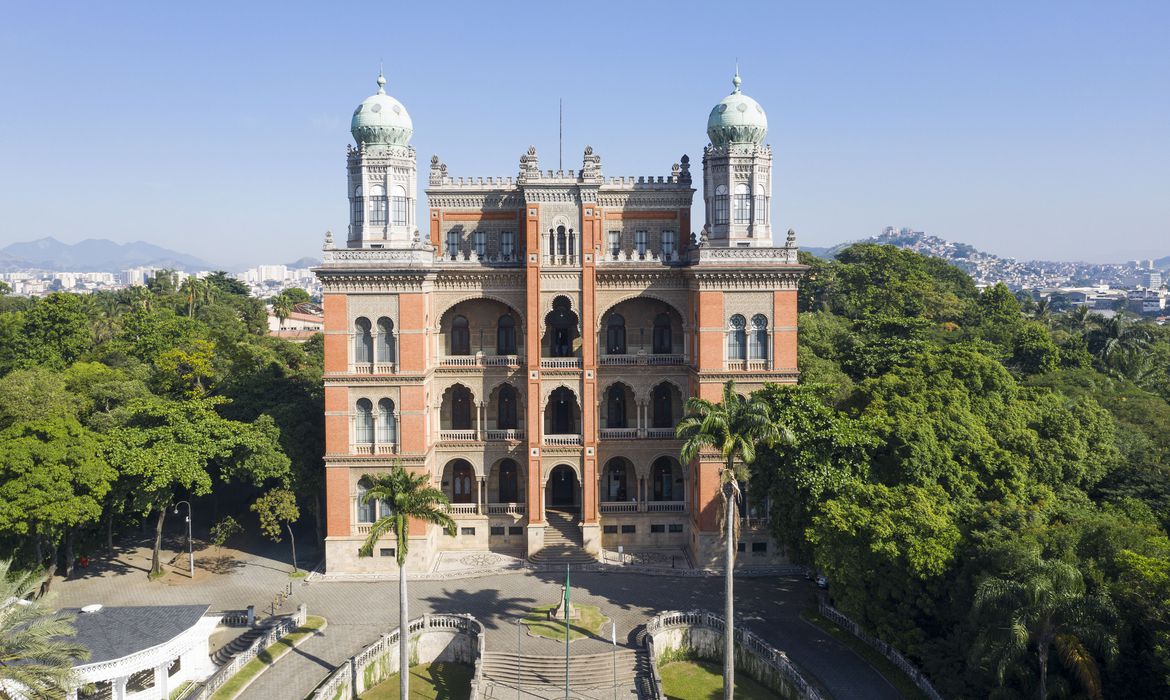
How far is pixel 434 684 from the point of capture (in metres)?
41.7

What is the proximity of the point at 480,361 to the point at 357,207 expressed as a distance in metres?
13.0

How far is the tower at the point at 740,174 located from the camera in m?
54.2

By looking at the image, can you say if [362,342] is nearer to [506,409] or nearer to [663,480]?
[506,409]

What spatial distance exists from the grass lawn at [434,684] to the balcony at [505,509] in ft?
45.9

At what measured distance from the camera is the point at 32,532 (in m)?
47.4

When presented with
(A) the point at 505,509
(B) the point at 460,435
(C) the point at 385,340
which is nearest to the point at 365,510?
(B) the point at 460,435

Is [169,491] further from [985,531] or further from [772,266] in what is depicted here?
[985,531]

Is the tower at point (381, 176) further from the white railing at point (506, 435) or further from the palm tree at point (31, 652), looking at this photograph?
the palm tree at point (31, 652)

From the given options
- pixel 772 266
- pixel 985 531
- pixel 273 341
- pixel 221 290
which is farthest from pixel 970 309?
pixel 221 290

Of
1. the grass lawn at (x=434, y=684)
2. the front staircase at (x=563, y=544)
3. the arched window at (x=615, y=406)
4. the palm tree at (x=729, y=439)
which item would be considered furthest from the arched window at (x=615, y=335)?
the grass lawn at (x=434, y=684)

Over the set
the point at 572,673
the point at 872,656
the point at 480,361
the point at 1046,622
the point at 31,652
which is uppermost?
the point at 480,361

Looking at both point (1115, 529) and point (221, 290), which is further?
point (221, 290)

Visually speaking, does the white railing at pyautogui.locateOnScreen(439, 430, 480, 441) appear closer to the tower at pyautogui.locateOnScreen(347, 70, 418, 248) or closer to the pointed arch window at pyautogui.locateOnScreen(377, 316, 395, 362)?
the pointed arch window at pyautogui.locateOnScreen(377, 316, 395, 362)

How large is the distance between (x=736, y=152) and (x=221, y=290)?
113 metres
